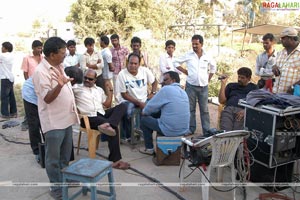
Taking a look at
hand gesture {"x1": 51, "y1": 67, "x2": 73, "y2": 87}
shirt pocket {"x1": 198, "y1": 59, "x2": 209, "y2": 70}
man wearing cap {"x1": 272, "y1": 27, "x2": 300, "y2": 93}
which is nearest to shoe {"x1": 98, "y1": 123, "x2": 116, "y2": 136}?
hand gesture {"x1": 51, "y1": 67, "x2": 73, "y2": 87}

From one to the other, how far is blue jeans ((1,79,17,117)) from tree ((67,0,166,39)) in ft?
46.7

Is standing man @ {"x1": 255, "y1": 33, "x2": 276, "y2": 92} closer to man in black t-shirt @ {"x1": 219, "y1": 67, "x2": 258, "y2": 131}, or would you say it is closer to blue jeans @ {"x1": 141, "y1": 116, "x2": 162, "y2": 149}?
man in black t-shirt @ {"x1": 219, "y1": 67, "x2": 258, "y2": 131}

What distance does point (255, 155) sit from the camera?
3488 millimetres

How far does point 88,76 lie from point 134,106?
929 mm

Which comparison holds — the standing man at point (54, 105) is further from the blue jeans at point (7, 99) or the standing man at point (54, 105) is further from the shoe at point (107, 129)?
the blue jeans at point (7, 99)

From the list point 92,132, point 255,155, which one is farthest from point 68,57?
point 255,155

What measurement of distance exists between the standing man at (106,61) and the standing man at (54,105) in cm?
313

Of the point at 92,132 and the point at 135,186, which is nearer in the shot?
the point at 135,186

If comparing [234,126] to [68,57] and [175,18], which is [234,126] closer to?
[68,57]

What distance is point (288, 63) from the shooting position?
395cm

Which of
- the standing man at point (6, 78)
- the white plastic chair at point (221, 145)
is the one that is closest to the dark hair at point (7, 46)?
the standing man at point (6, 78)

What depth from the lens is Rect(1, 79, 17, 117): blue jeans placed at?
256 inches

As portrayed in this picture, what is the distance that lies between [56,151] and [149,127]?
1513 mm

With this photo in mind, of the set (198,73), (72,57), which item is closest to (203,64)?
(198,73)
